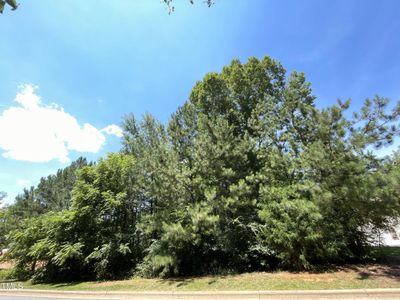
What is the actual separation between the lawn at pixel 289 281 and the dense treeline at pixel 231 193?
700mm

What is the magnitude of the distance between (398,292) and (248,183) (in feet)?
21.7

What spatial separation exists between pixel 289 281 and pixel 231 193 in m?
4.07

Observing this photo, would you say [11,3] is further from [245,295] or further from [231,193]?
[231,193]

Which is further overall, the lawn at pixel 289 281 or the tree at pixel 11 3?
the lawn at pixel 289 281

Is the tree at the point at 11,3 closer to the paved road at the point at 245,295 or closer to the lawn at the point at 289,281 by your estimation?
the paved road at the point at 245,295

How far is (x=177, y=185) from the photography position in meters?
12.8

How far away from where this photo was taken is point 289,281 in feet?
29.8

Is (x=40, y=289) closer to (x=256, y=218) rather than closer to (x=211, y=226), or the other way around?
(x=211, y=226)

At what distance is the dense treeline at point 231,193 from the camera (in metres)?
9.30

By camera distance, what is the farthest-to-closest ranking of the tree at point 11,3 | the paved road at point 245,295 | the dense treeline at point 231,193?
1. the dense treeline at point 231,193
2. the paved road at point 245,295
3. the tree at point 11,3

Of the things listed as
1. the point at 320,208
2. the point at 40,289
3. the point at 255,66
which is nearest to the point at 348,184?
the point at 320,208

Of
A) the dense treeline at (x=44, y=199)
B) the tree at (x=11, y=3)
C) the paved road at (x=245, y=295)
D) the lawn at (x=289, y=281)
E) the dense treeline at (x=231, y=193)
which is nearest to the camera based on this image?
the tree at (x=11, y=3)

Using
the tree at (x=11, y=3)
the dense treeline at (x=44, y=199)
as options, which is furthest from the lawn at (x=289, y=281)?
the dense treeline at (x=44, y=199)

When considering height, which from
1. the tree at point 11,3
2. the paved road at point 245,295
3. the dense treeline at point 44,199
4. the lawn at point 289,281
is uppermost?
the dense treeline at point 44,199
